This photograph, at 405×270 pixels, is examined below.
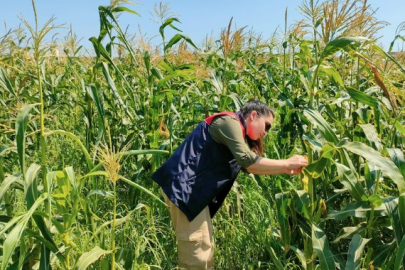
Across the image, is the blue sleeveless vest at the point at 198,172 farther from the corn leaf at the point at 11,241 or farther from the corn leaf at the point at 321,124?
the corn leaf at the point at 11,241

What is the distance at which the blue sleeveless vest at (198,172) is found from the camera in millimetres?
2670

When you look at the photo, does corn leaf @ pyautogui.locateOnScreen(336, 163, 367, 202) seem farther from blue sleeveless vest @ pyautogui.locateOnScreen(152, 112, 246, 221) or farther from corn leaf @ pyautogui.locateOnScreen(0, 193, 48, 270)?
corn leaf @ pyautogui.locateOnScreen(0, 193, 48, 270)

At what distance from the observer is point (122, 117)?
3941 mm

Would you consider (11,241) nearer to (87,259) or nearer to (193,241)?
(87,259)

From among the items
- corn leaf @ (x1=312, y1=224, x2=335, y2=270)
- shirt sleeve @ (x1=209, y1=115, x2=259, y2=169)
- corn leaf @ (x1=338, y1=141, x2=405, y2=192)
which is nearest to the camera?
corn leaf @ (x1=338, y1=141, x2=405, y2=192)

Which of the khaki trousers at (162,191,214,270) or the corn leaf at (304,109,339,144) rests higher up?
the corn leaf at (304,109,339,144)

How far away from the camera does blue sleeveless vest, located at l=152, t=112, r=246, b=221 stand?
2.67 m

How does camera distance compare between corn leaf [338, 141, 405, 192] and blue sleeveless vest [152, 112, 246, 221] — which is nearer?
corn leaf [338, 141, 405, 192]

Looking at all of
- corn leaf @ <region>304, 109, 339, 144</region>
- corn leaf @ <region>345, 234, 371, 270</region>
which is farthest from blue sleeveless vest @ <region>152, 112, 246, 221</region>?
corn leaf @ <region>345, 234, 371, 270</region>

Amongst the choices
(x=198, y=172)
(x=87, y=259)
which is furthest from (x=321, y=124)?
(x=87, y=259)

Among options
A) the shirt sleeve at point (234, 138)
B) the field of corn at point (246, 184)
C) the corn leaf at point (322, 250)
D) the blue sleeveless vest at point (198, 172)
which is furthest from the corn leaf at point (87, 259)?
the corn leaf at point (322, 250)

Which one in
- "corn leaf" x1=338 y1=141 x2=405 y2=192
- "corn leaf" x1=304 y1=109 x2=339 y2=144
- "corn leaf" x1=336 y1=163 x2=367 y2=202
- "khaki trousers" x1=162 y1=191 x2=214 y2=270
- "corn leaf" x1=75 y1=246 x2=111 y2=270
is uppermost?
"corn leaf" x1=304 y1=109 x2=339 y2=144

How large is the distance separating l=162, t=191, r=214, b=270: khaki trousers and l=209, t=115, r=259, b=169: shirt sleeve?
0.48 m

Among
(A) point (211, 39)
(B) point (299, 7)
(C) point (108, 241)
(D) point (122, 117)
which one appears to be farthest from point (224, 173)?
(A) point (211, 39)
